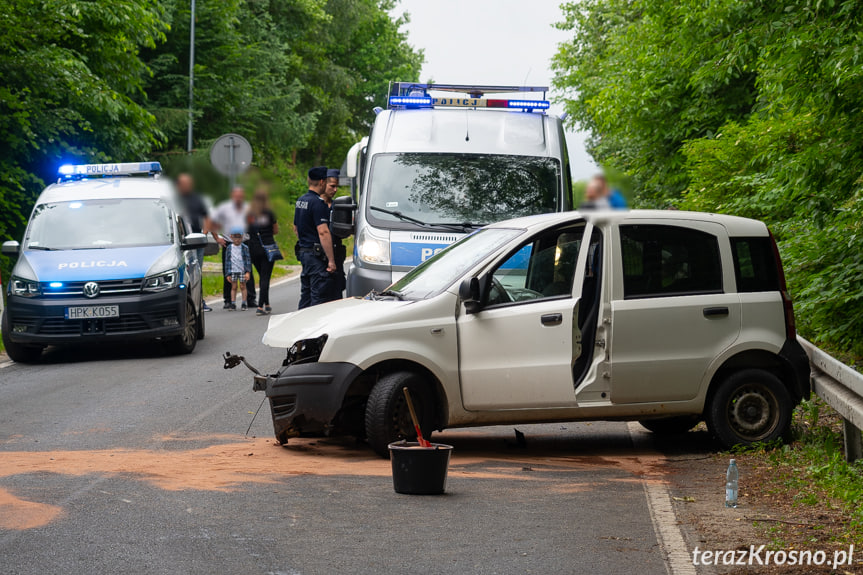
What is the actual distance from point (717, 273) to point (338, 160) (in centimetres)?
625

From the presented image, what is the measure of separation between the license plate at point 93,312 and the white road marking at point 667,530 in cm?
752

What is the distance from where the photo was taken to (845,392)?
324 inches

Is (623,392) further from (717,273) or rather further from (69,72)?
(69,72)

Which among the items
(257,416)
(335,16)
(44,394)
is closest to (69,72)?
(335,16)

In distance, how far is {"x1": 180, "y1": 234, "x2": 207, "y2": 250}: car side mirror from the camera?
1767 mm

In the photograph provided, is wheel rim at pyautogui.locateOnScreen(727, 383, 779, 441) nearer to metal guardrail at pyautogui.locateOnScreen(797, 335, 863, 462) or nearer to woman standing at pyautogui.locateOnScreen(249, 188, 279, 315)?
A: metal guardrail at pyautogui.locateOnScreen(797, 335, 863, 462)

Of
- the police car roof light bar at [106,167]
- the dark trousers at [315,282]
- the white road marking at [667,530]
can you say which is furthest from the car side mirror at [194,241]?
the dark trousers at [315,282]

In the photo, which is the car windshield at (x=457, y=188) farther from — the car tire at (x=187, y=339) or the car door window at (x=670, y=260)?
the car tire at (x=187, y=339)

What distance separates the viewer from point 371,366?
8.41 metres

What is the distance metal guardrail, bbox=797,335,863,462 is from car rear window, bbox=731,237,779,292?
71 centimetres

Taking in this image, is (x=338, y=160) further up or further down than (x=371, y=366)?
further up

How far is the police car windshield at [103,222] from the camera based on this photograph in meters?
4.00

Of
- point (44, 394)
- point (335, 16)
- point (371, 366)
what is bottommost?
point (44, 394)

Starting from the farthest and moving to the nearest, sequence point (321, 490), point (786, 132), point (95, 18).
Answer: point (786, 132), point (321, 490), point (95, 18)
